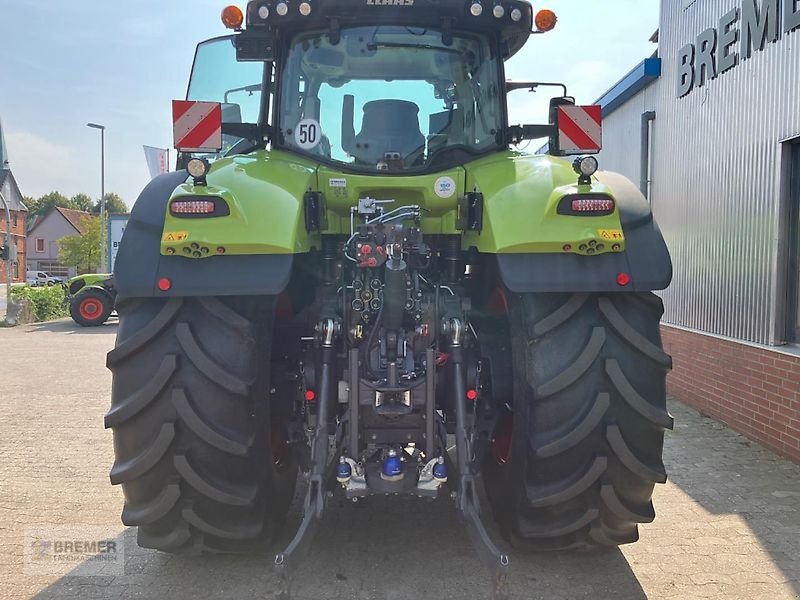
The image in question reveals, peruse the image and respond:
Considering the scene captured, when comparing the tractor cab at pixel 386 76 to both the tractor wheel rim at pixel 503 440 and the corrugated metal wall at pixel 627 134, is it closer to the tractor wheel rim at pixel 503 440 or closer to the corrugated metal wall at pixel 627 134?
the tractor wheel rim at pixel 503 440

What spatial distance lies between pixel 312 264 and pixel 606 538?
1931 millimetres

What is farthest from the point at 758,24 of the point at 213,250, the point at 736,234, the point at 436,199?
the point at 213,250

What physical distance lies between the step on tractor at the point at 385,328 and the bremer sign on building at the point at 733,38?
2904 millimetres

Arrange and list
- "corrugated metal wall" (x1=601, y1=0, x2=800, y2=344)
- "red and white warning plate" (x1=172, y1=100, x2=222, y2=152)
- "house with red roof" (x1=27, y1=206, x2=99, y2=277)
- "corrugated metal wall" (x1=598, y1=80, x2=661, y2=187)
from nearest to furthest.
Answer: "red and white warning plate" (x1=172, y1=100, x2=222, y2=152) → "corrugated metal wall" (x1=601, y1=0, x2=800, y2=344) → "corrugated metal wall" (x1=598, y1=80, x2=661, y2=187) → "house with red roof" (x1=27, y1=206, x2=99, y2=277)

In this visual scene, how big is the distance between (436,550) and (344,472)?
2.63ft

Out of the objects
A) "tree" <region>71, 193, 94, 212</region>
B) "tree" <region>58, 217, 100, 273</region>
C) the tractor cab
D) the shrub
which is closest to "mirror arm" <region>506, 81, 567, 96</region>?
the tractor cab

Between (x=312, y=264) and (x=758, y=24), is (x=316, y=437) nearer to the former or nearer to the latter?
(x=312, y=264)

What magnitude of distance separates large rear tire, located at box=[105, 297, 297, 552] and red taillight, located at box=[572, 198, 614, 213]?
52.6 inches

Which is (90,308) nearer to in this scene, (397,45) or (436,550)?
(397,45)

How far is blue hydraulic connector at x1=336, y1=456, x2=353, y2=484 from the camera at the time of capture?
9.82ft

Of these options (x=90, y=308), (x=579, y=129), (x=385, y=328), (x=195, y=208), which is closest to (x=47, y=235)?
(x=90, y=308)

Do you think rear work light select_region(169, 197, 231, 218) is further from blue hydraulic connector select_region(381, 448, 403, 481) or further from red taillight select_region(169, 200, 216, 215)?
blue hydraulic connector select_region(381, 448, 403, 481)

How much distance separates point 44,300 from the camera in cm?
1877

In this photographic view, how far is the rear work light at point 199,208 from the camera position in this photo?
2.75 metres
